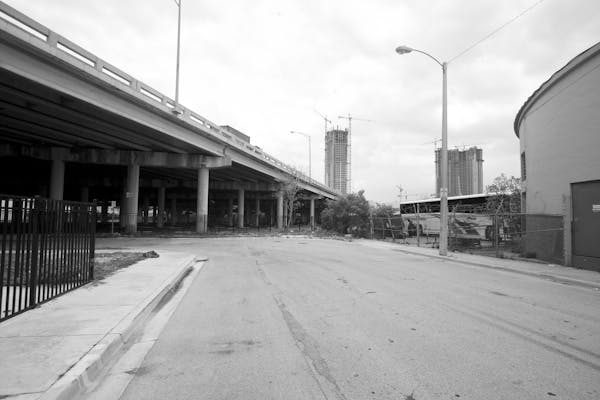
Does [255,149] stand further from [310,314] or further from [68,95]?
[310,314]

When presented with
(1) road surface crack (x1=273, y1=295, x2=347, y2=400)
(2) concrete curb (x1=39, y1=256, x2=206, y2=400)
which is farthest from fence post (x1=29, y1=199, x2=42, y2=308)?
(1) road surface crack (x1=273, y1=295, x2=347, y2=400)

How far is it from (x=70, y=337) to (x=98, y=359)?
1.12 meters

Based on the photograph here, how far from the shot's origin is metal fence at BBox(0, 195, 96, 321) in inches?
249

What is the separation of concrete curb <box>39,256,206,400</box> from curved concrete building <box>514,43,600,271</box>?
15.3 metres

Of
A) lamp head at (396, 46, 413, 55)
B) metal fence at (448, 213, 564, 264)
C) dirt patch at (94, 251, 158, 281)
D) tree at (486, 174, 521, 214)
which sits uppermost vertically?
lamp head at (396, 46, 413, 55)

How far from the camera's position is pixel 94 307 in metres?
7.32

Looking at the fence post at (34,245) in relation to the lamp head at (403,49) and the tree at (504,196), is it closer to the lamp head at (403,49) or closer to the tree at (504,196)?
the lamp head at (403,49)

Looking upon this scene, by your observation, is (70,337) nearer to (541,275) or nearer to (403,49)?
(541,275)

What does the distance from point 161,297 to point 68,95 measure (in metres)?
17.2

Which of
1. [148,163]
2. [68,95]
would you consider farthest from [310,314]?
[148,163]

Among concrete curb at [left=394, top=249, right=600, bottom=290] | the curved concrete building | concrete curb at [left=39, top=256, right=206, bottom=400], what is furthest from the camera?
the curved concrete building

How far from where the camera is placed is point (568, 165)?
53.3 feet

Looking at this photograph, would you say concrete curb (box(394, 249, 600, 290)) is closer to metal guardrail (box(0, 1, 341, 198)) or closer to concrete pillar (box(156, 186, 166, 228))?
metal guardrail (box(0, 1, 341, 198))

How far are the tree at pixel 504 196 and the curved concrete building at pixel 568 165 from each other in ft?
29.8
